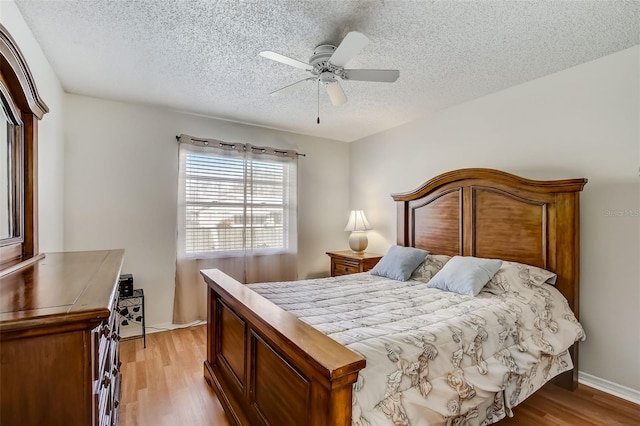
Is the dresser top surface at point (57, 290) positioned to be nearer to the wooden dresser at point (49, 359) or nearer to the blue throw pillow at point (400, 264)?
the wooden dresser at point (49, 359)

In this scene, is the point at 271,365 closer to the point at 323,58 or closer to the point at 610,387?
the point at 323,58

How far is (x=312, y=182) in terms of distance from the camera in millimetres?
4617

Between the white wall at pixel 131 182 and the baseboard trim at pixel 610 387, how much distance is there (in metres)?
3.95

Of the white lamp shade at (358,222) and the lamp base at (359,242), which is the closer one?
the lamp base at (359,242)

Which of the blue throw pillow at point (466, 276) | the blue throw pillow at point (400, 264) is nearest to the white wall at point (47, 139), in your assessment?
the blue throw pillow at point (400, 264)

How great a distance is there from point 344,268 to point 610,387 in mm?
2596

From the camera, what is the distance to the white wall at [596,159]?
221 cm

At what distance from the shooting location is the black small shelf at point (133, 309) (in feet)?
10.4

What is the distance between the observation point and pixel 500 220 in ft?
9.09

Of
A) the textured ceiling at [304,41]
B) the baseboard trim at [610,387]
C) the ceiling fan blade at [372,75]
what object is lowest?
the baseboard trim at [610,387]

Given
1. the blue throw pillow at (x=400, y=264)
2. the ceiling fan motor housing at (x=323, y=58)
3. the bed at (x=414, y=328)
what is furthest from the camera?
the blue throw pillow at (x=400, y=264)

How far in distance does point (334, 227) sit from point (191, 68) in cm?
299

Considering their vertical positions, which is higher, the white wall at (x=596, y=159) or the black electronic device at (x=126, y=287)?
the white wall at (x=596, y=159)

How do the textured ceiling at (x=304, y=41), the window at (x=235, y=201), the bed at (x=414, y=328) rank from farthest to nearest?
the window at (x=235, y=201)
the textured ceiling at (x=304, y=41)
the bed at (x=414, y=328)
